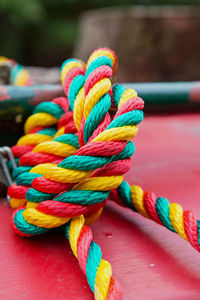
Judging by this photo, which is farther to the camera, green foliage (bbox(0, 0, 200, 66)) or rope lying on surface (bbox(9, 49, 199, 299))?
green foliage (bbox(0, 0, 200, 66))

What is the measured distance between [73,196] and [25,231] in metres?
0.07

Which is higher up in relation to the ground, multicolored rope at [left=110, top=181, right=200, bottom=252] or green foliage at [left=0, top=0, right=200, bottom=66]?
green foliage at [left=0, top=0, right=200, bottom=66]

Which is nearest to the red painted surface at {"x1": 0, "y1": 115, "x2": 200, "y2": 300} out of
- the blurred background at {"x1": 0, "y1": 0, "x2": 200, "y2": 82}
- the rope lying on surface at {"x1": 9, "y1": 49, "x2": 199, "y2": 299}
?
the rope lying on surface at {"x1": 9, "y1": 49, "x2": 199, "y2": 299}

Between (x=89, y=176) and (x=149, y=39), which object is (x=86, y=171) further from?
(x=149, y=39)

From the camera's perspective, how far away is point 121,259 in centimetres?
41

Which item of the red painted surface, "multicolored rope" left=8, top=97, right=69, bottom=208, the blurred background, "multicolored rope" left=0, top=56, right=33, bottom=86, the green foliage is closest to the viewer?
the red painted surface

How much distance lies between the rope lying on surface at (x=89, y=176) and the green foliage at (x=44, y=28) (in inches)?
263

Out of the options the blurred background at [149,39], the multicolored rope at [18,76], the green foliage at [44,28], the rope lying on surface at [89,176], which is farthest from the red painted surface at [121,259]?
the green foliage at [44,28]

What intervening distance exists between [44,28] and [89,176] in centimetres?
747

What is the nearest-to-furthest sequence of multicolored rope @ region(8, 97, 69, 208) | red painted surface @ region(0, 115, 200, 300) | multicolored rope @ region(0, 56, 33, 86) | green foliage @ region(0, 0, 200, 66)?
red painted surface @ region(0, 115, 200, 300)
multicolored rope @ region(8, 97, 69, 208)
multicolored rope @ region(0, 56, 33, 86)
green foliage @ region(0, 0, 200, 66)

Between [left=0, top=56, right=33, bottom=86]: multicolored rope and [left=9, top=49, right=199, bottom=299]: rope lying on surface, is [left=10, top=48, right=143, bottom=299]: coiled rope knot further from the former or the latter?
[left=0, top=56, right=33, bottom=86]: multicolored rope

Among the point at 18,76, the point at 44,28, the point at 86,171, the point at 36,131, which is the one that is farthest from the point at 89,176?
the point at 44,28

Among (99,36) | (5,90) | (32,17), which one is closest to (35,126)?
(5,90)

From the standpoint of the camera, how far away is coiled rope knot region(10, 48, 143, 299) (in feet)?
1.28
